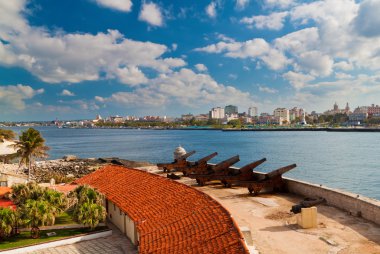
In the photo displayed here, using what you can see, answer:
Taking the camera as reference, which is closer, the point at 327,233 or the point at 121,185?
the point at 327,233

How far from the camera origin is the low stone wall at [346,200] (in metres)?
12.8

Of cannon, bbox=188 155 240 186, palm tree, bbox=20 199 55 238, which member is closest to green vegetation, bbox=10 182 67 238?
palm tree, bbox=20 199 55 238

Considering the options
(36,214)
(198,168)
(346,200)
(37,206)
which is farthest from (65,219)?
(346,200)

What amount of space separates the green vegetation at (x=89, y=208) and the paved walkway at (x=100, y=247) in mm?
947

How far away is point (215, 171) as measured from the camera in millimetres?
23375

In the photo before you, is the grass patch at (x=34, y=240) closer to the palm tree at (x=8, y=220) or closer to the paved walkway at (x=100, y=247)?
the palm tree at (x=8, y=220)

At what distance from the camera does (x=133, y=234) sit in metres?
14.9

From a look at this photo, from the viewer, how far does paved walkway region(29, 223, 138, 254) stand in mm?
14570

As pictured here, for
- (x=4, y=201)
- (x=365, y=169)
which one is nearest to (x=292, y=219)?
(x=4, y=201)

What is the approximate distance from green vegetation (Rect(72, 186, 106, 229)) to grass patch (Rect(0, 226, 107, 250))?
0.64 metres

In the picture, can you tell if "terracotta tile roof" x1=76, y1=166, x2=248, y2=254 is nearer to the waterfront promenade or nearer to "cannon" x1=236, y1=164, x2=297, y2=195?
the waterfront promenade

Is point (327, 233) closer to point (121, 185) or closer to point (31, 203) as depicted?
A: point (121, 185)

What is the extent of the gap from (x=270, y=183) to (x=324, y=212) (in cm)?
452

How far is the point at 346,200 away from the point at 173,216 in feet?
25.2
